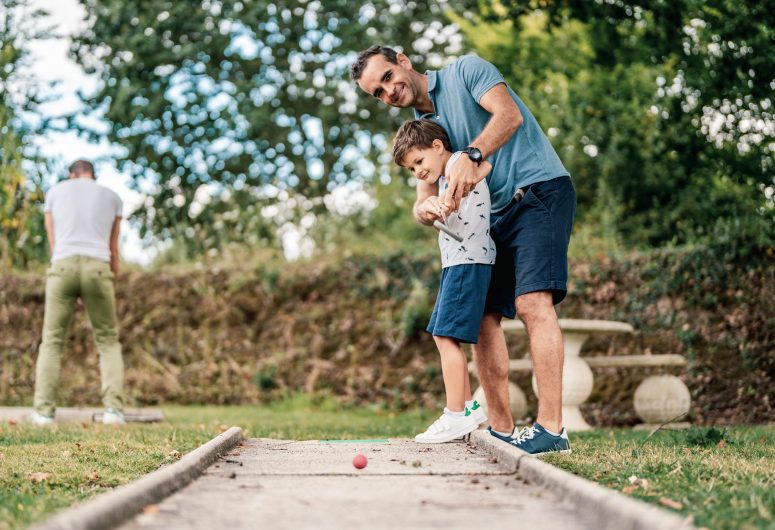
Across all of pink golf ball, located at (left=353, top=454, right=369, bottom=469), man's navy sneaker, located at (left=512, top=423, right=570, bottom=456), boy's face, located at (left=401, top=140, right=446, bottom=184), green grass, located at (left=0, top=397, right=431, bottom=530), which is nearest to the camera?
green grass, located at (left=0, top=397, right=431, bottom=530)

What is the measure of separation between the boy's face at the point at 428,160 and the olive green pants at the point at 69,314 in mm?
3505

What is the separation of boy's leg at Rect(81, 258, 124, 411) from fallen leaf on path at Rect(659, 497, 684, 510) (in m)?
5.02

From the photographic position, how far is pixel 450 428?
13.4 feet

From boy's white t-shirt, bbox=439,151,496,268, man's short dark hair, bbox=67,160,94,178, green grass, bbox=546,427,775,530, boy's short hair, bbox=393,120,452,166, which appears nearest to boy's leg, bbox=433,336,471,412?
boy's white t-shirt, bbox=439,151,496,268

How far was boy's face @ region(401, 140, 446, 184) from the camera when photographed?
13.5 feet

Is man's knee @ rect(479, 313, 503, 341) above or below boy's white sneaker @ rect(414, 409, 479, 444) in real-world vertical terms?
above

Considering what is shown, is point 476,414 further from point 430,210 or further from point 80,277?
point 80,277

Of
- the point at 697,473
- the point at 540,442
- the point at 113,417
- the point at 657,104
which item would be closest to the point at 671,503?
the point at 697,473

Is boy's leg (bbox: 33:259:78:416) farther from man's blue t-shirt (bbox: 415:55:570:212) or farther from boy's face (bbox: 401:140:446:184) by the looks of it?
man's blue t-shirt (bbox: 415:55:570:212)

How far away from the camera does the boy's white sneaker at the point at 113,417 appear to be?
6.40 metres

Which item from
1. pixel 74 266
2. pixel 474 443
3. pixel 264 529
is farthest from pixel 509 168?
pixel 74 266

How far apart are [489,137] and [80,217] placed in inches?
161

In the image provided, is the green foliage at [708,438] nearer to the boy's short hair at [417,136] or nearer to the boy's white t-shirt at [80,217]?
the boy's short hair at [417,136]

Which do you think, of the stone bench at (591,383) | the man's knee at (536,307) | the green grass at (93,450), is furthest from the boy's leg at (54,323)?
the man's knee at (536,307)
